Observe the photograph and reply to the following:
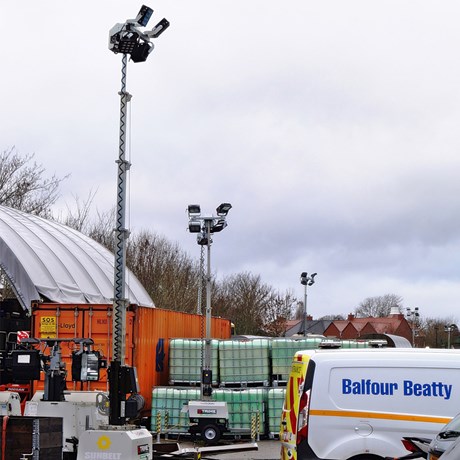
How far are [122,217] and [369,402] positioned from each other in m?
4.88

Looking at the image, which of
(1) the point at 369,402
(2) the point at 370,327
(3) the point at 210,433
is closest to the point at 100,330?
(3) the point at 210,433

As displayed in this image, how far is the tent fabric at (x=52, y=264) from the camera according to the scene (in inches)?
940

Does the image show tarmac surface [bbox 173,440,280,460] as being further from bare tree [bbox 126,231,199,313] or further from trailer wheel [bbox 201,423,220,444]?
bare tree [bbox 126,231,199,313]

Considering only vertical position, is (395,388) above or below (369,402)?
above

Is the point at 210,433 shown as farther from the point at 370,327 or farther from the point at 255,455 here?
the point at 370,327

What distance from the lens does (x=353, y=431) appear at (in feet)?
32.8

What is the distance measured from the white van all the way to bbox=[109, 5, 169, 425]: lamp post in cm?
302

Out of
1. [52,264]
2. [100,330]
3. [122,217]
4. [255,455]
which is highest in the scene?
[52,264]

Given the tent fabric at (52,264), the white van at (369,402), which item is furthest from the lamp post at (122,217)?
the tent fabric at (52,264)

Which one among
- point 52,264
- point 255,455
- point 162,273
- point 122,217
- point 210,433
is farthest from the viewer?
point 162,273

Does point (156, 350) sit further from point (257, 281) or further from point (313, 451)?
point (257, 281)

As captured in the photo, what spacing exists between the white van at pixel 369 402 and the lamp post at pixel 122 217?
119 inches

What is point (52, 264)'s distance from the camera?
2619 cm

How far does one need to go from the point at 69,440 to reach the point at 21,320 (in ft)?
27.0
